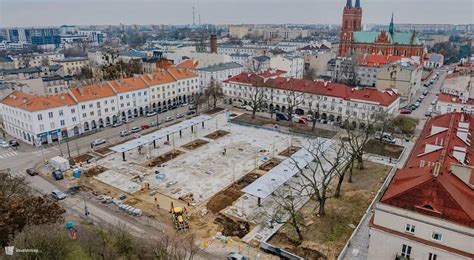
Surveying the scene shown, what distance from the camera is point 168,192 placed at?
45.0 metres

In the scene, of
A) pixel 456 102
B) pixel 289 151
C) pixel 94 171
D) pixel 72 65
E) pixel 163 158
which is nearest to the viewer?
pixel 94 171

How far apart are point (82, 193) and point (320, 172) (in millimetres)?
34725

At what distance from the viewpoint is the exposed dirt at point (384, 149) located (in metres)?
57.1

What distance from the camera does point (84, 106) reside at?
6856cm

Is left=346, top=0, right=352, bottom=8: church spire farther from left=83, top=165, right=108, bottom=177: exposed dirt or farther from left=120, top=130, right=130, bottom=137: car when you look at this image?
left=83, top=165, right=108, bottom=177: exposed dirt

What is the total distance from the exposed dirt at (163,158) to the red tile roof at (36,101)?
24259mm

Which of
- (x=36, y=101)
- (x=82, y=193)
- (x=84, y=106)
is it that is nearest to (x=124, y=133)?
(x=84, y=106)

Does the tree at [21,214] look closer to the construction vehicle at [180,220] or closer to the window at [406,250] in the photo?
the construction vehicle at [180,220]

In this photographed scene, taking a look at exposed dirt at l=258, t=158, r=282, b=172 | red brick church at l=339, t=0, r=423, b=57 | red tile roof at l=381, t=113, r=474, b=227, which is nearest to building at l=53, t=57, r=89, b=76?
exposed dirt at l=258, t=158, r=282, b=172

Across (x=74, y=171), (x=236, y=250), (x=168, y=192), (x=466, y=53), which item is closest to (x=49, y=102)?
(x=74, y=171)

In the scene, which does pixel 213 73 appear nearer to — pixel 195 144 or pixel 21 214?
pixel 195 144

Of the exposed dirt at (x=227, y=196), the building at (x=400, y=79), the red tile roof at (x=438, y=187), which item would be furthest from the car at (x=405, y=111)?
the exposed dirt at (x=227, y=196)

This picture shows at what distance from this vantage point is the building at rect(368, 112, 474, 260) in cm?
2497

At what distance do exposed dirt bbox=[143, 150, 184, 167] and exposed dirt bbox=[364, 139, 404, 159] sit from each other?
33783 millimetres
